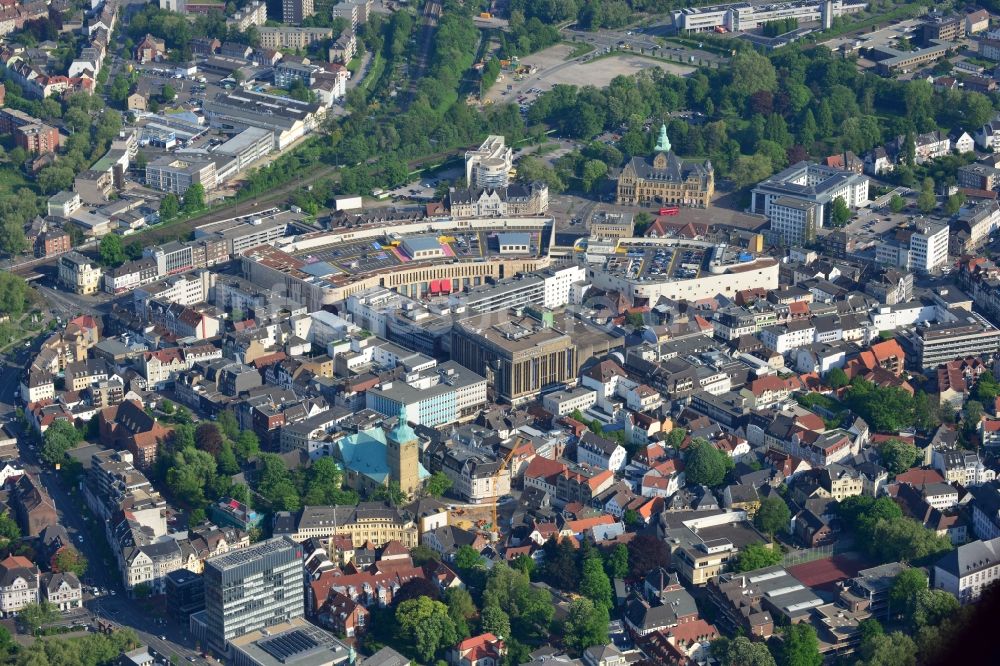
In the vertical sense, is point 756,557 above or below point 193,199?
below

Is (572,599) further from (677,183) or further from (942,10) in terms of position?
(942,10)

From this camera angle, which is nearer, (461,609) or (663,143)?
(461,609)

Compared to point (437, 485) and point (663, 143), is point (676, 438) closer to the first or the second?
point (437, 485)

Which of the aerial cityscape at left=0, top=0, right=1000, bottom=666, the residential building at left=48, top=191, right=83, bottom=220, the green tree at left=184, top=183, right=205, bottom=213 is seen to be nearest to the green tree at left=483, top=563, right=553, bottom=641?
the aerial cityscape at left=0, top=0, right=1000, bottom=666

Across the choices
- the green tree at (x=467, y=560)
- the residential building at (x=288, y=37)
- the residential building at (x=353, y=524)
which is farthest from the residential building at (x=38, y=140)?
the green tree at (x=467, y=560)

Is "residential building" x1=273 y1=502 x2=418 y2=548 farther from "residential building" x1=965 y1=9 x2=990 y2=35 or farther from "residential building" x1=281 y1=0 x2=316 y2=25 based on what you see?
"residential building" x1=965 y1=9 x2=990 y2=35

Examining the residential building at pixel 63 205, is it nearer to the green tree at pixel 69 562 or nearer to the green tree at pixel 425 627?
the green tree at pixel 69 562

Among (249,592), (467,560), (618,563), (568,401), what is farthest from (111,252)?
(618,563)
